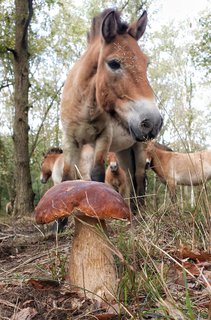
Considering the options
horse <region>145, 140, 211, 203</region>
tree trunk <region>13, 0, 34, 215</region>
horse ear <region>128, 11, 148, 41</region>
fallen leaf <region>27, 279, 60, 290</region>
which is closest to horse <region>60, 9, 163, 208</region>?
horse ear <region>128, 11, 148, 41</region>

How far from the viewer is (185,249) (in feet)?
9.36

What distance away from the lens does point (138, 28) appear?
202 inches

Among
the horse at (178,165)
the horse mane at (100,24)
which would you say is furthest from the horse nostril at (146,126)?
the horse at (178,165)

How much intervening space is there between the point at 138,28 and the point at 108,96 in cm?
118

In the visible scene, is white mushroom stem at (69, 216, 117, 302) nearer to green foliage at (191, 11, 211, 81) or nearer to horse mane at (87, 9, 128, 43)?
horse mane at (87, 9, 128, 43)

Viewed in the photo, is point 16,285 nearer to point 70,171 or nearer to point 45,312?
point 45,312

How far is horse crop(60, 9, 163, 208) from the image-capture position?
13.1 feet

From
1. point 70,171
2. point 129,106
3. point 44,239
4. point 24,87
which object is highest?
point 24,87

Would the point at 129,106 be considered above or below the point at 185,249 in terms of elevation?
above

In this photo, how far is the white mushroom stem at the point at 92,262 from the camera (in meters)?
2.40

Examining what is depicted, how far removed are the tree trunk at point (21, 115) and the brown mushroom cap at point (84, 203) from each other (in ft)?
34.4

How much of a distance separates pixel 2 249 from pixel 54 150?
43.0 ft

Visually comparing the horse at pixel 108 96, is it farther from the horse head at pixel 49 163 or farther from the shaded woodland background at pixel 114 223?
→ the horse head at pixel 49 163

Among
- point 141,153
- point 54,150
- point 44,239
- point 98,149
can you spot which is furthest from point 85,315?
point 54,150
